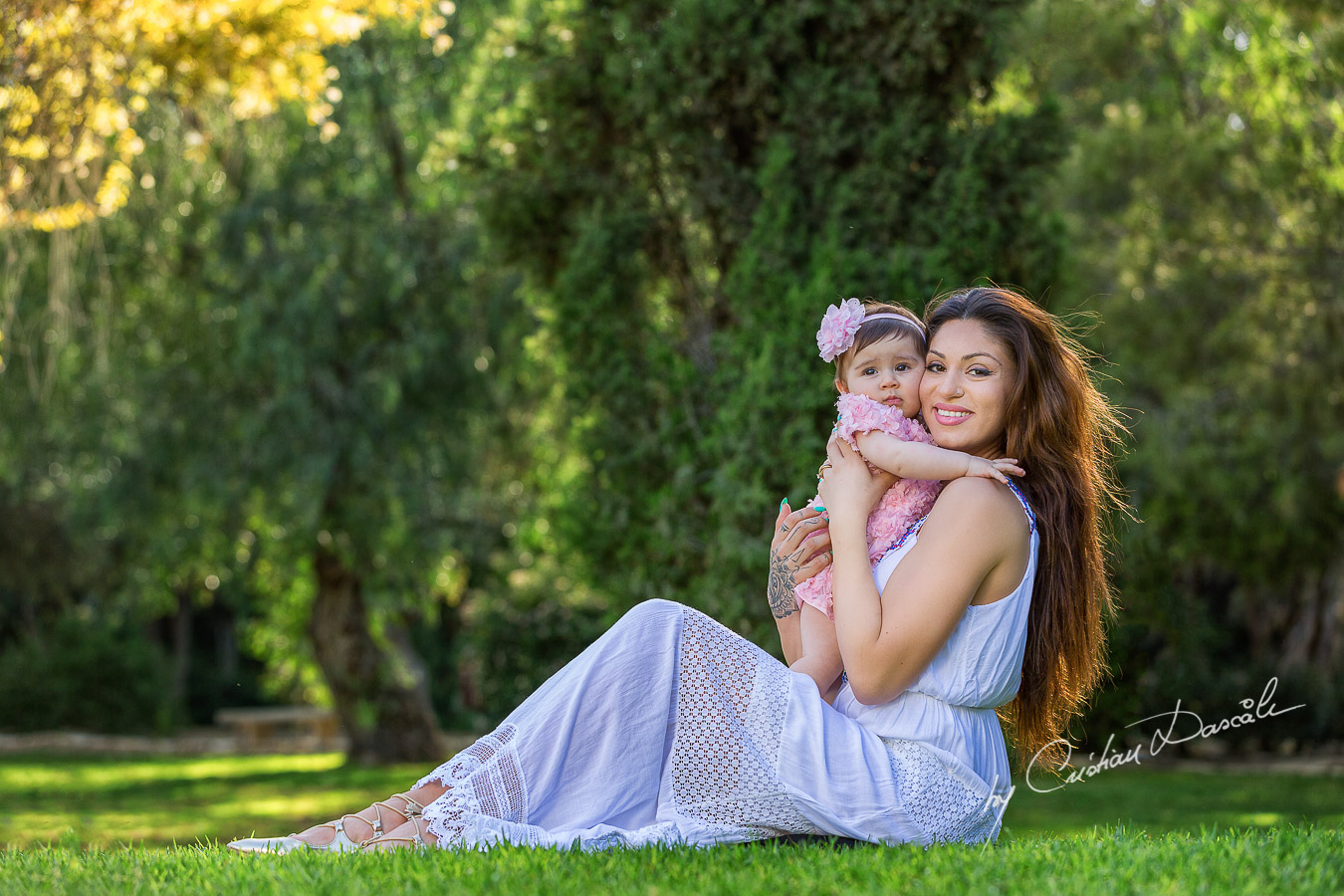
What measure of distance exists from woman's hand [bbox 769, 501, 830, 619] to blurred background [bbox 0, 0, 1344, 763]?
5.15 feet

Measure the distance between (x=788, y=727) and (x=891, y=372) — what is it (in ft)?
3.34

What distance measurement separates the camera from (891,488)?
3.13 m

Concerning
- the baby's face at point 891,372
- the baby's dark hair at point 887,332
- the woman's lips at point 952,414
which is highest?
the baby's dark hair at point 887,332

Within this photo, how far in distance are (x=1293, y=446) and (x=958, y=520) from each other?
29.9 feet

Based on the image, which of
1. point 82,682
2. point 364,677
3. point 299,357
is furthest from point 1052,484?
point 82,682

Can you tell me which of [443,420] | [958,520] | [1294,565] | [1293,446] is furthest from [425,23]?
[1294,565]

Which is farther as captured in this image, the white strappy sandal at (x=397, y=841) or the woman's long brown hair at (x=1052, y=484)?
the woman's long brown hair at (x=1052, y=484)

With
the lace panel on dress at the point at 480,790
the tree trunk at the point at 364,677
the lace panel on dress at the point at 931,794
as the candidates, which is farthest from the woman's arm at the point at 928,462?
the tree trunk at the point at 364,677

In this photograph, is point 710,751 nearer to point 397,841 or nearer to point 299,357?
point 397,841

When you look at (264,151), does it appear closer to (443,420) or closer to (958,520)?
(443,420)

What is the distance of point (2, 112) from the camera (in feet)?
17.6

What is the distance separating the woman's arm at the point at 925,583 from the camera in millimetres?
2756

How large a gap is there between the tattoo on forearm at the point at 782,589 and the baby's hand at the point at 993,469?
2.20ft

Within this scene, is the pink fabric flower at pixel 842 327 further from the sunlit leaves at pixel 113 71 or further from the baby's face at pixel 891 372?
the sunlit leaves at pixel 113 71
